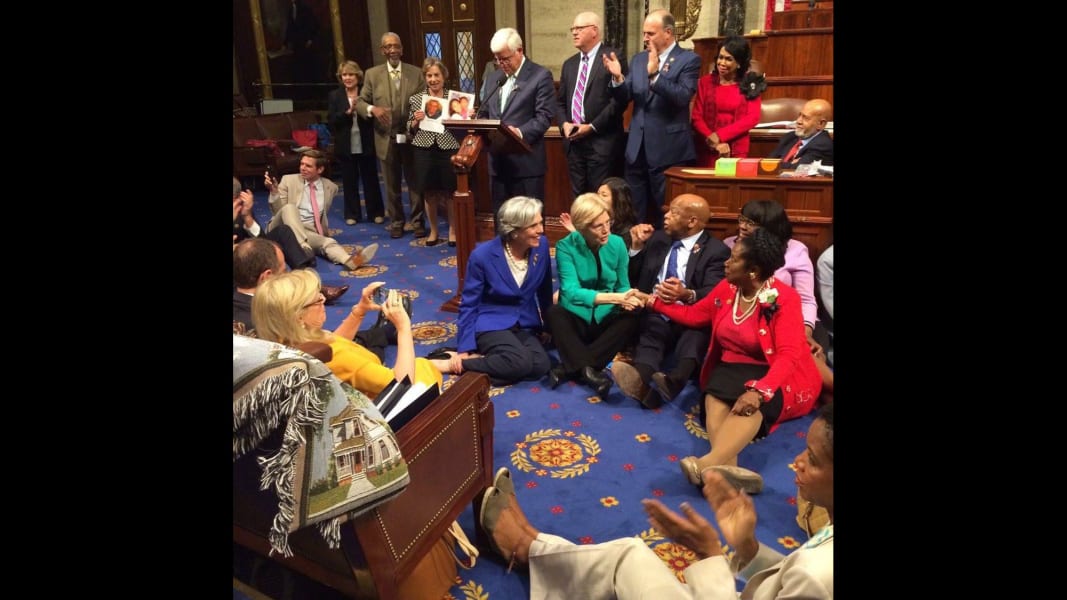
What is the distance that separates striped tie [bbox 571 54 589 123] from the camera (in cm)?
482

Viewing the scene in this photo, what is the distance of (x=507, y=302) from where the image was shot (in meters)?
Answer: 3.63

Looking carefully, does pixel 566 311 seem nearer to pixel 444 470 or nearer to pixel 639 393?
pixel 639 393

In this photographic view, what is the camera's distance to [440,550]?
213 centimetres

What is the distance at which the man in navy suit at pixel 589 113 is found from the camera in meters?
4.74

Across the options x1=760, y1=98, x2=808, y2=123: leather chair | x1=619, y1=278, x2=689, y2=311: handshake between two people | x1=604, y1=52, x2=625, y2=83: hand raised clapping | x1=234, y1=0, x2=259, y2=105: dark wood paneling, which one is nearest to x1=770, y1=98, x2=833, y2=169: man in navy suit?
x1=604, y1=52, x2=625, y2=83: hand raised clapping

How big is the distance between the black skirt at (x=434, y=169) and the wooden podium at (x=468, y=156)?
1.50 m

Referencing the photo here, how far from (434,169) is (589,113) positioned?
5.17 feet

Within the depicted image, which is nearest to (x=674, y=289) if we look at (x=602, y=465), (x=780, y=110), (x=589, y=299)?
(x=589, y=299)

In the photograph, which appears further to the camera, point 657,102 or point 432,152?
point 432,152

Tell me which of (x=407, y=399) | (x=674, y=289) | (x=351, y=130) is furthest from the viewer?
(x=351, y=130)

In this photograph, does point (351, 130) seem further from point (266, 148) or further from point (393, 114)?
point (266, 148)

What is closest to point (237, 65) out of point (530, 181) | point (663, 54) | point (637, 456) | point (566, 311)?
point (530, 181)

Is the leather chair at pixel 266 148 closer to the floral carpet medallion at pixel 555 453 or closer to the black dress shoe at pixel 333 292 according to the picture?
the black dress shoe at pixel 333 292

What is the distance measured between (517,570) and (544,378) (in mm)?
1438
